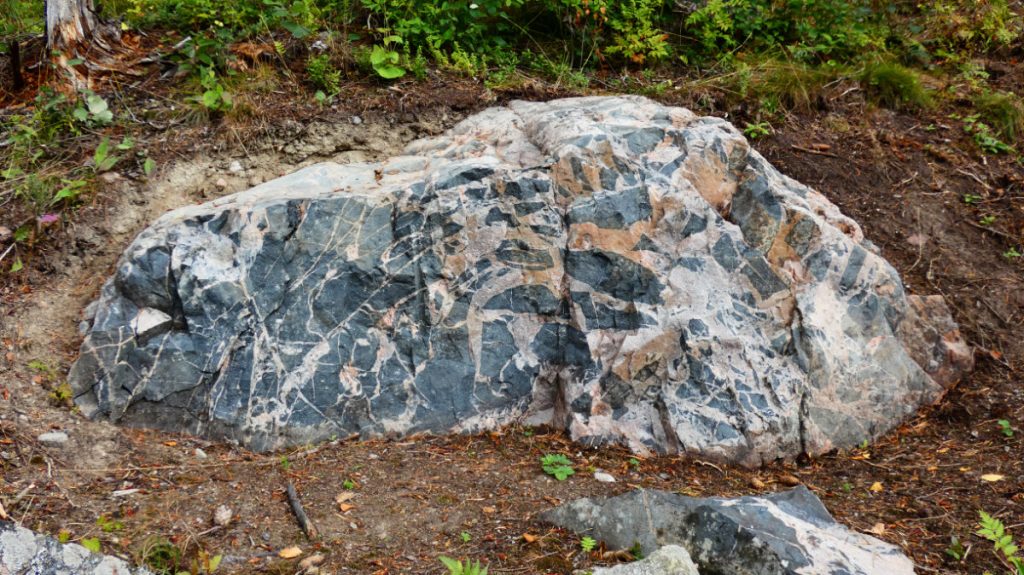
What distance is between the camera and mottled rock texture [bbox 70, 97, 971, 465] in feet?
14.0

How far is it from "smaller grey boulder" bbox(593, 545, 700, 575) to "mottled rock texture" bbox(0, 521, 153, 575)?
184 cm

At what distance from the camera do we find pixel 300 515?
3.53 metres

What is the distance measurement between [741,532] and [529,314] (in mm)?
1824

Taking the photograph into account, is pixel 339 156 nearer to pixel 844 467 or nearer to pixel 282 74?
pixel 282 74

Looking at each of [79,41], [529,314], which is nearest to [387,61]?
[79,41]

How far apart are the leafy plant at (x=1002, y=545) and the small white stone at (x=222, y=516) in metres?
3.19

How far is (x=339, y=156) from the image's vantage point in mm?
5309

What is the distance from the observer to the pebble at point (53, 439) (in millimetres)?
3818

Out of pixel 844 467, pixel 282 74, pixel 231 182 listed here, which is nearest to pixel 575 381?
pixel 844 467

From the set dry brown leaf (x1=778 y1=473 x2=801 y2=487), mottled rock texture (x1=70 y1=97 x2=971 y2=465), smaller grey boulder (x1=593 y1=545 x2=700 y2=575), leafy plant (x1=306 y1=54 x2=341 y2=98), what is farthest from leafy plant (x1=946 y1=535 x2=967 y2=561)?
leafy plant (x1=306 y1=54 x2=341 y2=98)

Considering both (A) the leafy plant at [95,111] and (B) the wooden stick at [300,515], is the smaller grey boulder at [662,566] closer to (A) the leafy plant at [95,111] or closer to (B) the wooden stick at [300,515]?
(B) the wooden stick at [300,515]

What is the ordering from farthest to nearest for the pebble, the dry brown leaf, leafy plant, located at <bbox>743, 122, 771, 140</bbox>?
leafy plant, located at <bbox>743, 122, 771, 140</bbox> → the dry brown leaf → the pebble

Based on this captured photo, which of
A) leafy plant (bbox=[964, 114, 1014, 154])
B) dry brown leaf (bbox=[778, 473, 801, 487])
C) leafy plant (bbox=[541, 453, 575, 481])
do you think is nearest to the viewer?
leafy plant (bbox=[541, 453, 575, 481])

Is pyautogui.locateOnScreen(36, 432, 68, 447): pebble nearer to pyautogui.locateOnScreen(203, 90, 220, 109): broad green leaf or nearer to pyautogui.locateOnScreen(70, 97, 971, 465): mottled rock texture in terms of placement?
pyautogui.locateOnScreen(70, 97, 971, 465): mottled rock texture
